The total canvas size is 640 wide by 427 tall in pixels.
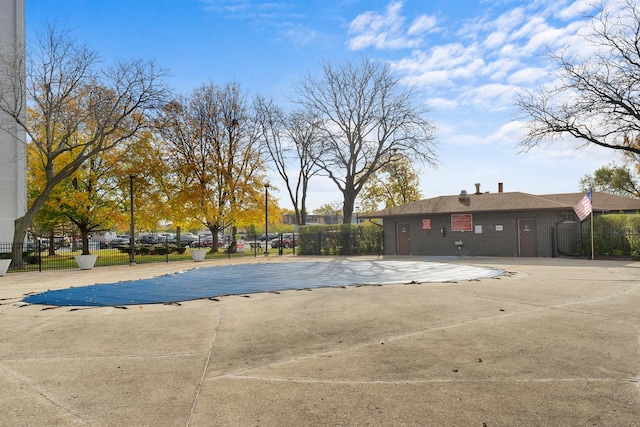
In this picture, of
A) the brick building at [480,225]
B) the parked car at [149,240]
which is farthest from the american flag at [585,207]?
the parked car at [149,240]

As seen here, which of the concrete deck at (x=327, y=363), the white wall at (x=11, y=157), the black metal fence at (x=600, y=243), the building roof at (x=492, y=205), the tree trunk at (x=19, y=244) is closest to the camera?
the concrete deck at (x=327, y=363)

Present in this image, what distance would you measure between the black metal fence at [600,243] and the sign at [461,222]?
4.55 m

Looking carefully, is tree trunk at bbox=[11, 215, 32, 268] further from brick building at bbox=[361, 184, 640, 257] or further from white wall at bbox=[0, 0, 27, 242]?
brick building at bbox=[361, 184, 640, 257]

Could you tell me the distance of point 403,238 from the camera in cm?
2838

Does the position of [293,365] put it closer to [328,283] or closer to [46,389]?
[46,389]

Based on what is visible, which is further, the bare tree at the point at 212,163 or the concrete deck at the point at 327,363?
the bare tree at the point at 212,163

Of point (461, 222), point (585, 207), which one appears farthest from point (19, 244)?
point (585, 207)

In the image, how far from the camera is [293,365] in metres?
5.12

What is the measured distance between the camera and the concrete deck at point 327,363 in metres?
3.75

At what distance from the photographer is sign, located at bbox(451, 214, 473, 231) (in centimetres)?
2559

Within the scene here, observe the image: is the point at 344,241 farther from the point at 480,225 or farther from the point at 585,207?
the point at 585,207

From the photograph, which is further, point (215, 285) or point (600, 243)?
point (600, 243)

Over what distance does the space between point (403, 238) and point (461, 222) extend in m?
4.05

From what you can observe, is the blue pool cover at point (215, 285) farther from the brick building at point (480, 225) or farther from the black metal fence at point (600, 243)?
the black metal fence at point (600, 243)
